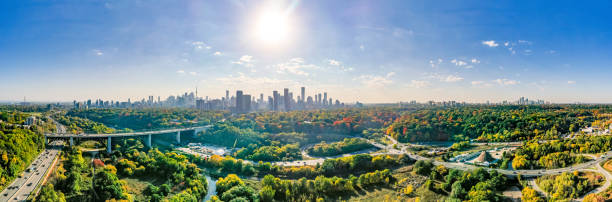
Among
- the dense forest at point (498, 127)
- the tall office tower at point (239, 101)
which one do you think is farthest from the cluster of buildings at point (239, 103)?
the dense forest at point (498, 127)

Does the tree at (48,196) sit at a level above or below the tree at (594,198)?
above

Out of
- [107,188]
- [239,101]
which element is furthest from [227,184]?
[239,101]

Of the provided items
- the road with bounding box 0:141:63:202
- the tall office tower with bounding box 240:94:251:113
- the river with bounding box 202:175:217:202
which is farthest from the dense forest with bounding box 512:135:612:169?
the tall office tower with bounding box 240:94:251:113

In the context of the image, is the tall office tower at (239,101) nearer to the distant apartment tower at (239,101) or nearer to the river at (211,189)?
the distant apartment tower at (239,101)

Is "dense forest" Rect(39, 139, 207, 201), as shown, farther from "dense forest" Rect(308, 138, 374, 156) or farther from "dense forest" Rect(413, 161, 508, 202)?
"dense forest" Rect(413, 161, 508, 202)

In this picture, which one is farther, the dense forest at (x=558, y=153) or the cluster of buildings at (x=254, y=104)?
the cluster of buildings at (x=254, y=104)

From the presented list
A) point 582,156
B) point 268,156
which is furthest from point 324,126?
point 582,156

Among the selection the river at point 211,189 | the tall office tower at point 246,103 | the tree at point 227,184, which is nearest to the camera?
the tree at point 227,184

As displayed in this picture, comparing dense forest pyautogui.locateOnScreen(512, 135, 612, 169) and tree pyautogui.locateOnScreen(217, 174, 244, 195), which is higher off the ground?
dense forest pyautogui.locateOnScreen(512, 135, 612, 169)

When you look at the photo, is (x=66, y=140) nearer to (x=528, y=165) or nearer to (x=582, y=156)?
(x=528, y=165)
